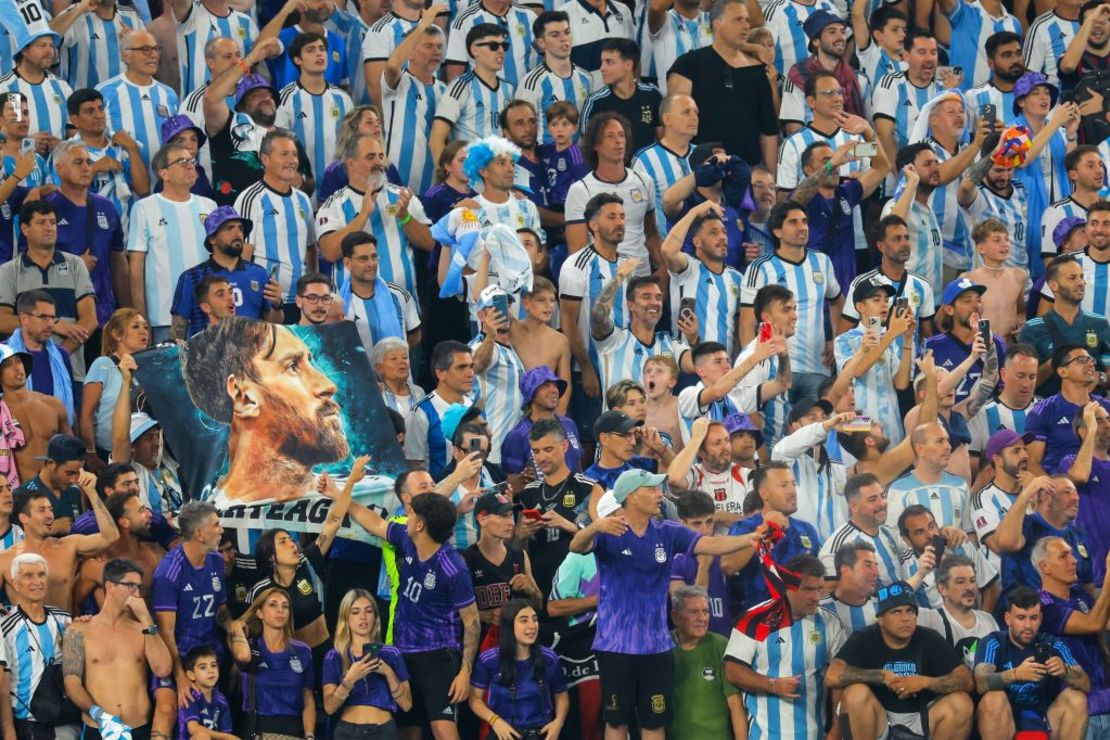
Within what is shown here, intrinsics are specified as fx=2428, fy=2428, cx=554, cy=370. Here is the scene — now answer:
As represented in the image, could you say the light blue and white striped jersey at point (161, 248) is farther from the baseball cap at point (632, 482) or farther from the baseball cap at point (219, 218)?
the baseball cap at point (632, 482)

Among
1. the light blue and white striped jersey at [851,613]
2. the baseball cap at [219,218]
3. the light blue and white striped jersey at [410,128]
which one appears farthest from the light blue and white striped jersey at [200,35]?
the light blue and white striped jersey at [851,613]

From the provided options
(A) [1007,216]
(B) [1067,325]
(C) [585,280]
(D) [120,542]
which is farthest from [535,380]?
(A) [1007,216]

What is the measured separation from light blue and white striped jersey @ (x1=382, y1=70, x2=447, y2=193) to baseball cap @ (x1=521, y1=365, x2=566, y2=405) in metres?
2.96

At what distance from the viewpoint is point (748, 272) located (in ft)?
52.4

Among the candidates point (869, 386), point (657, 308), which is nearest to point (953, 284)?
point (869, 386)

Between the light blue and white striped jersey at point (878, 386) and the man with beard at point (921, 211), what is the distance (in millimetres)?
1201

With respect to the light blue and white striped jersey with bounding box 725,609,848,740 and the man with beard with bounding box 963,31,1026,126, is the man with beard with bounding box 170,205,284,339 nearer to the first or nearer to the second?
the light blue and white striped jersey with bounding box 725,609,848,740

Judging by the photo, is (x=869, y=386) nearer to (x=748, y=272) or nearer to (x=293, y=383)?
(x=748, y=272)

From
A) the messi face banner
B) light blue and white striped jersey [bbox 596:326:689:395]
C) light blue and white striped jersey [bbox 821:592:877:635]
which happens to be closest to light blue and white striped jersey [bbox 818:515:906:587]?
light blue and white striped jersey [bbox 821:592:877:635]

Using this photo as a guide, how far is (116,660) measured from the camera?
42.0 feet

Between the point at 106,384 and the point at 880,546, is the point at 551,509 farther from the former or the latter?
the point at 106,384

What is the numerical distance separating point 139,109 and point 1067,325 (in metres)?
6.39

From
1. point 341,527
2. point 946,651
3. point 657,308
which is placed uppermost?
point 657,308

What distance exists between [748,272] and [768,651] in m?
3.54
